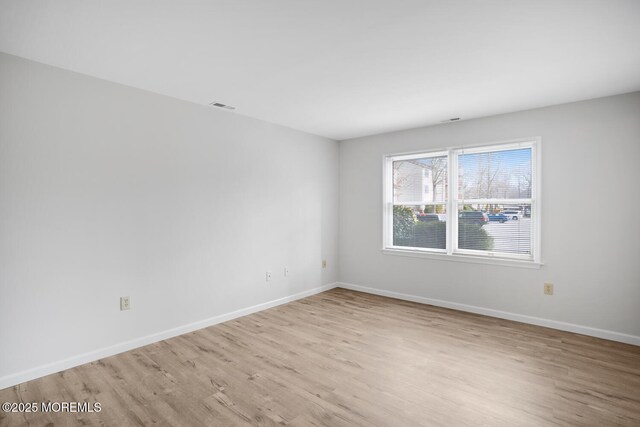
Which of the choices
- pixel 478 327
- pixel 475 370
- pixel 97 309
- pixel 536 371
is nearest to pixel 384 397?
pixel 475 370

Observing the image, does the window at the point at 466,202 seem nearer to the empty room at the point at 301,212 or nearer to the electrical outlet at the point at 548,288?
the empty room at the point at 301,212

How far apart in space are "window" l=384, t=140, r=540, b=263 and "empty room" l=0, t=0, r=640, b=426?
0.09 ft

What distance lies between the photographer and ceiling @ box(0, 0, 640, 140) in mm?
1873

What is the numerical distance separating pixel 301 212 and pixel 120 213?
2.45 metres

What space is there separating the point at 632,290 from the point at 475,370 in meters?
1.96

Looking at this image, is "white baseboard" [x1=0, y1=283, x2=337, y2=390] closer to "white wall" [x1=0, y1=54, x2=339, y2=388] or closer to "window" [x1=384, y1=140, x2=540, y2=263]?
"white wall" [x1=0, y1=54, x2=339, y2=388]

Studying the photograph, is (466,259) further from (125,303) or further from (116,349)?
(116,349)

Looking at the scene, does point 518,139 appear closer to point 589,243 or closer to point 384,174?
point 589,243

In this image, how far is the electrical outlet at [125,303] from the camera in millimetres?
2982

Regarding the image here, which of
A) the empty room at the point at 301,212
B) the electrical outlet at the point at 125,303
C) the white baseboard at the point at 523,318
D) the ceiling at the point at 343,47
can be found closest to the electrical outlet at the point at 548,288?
the empty room at the point at 301,212

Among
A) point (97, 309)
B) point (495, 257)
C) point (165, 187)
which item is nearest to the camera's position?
point (97, 309)

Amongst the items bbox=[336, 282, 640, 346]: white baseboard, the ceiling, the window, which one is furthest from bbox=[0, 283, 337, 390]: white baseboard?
the ceiling

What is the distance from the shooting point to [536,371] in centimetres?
264

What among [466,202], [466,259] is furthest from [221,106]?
[466,259]
